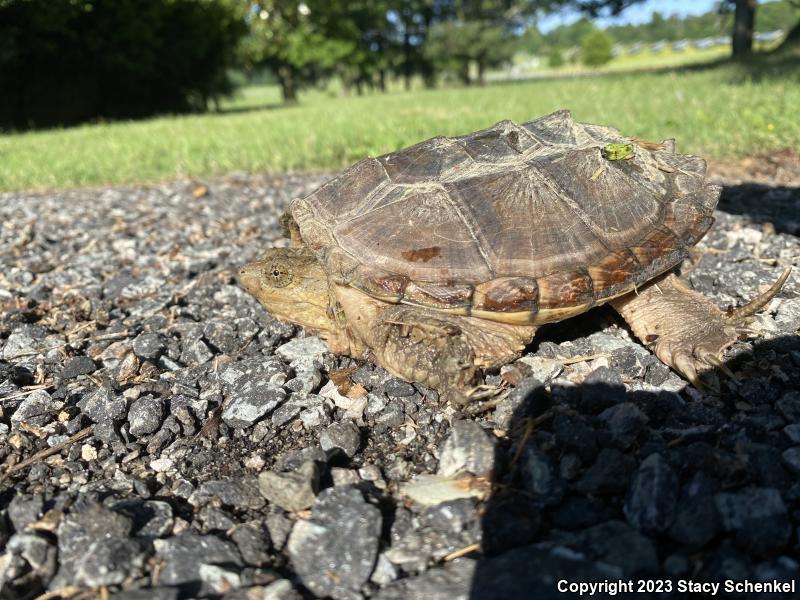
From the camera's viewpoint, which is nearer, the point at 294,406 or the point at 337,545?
the point at 337,545

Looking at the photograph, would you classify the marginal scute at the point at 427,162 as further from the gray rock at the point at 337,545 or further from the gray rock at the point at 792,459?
the gray rock at the point at 792,459

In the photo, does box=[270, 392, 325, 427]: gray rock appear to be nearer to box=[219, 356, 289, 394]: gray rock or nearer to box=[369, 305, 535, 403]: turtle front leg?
box=[219, 356, 289, 394]: gray rock

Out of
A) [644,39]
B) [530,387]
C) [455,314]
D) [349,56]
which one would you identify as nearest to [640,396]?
[530,387]

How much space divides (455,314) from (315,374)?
0.63 m

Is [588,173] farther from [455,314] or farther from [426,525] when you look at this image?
[426,525]

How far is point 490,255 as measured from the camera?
2.12m

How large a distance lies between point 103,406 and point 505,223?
1649mm

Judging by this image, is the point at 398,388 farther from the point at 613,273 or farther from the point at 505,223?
the point at 613,273

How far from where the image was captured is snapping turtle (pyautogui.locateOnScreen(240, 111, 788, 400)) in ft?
6.85

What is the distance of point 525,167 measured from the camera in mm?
A: 2293

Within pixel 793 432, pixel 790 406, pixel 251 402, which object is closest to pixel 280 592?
pixel 251 402

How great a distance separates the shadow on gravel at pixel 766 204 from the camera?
3645mm

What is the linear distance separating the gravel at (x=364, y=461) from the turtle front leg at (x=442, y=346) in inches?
3.6

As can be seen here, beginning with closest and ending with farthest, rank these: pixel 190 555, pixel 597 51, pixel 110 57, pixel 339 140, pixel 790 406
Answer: pixel 190 555
pixel 790 406
pixel 339 140
pixel 110 57
pixel 597 51
